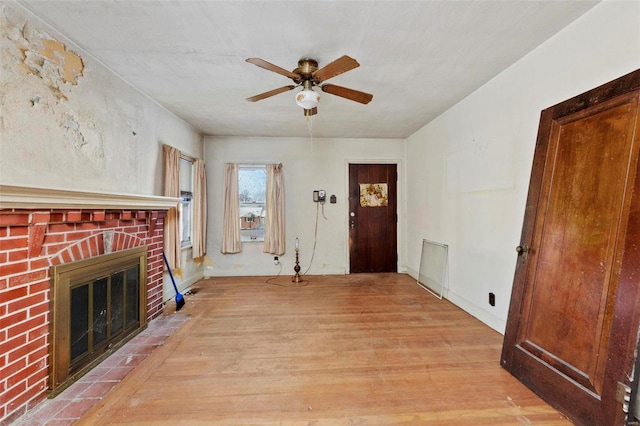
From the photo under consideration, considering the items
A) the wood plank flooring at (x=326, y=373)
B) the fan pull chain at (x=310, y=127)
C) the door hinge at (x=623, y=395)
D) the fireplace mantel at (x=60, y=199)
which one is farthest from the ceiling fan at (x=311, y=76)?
the door hinge at (x=623, y=395)

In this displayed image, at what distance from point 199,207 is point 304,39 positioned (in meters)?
3.01

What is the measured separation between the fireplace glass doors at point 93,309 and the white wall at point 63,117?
0.63 m

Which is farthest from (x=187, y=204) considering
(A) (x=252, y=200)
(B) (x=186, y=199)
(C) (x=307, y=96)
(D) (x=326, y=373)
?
(D) (x=326, y=373)

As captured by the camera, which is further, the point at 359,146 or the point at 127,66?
the point at 359,146

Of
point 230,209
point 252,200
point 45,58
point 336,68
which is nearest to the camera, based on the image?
point 45,58

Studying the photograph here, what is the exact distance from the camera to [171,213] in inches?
127

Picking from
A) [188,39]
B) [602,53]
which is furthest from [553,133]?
[188,39]

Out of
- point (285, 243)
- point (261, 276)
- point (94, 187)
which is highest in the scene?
point (94, 187)

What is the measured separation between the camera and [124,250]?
2.35 meters

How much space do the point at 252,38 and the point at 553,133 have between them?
226 cm

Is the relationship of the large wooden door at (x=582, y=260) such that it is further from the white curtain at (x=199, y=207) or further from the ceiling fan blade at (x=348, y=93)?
the white curtain at (x=199, y=207)

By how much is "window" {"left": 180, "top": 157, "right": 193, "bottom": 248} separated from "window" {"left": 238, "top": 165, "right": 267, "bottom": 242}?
0.81 meters

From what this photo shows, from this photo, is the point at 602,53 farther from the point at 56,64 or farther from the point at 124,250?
the point at 124,250

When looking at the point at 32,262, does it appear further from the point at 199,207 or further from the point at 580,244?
the point at 580,244
